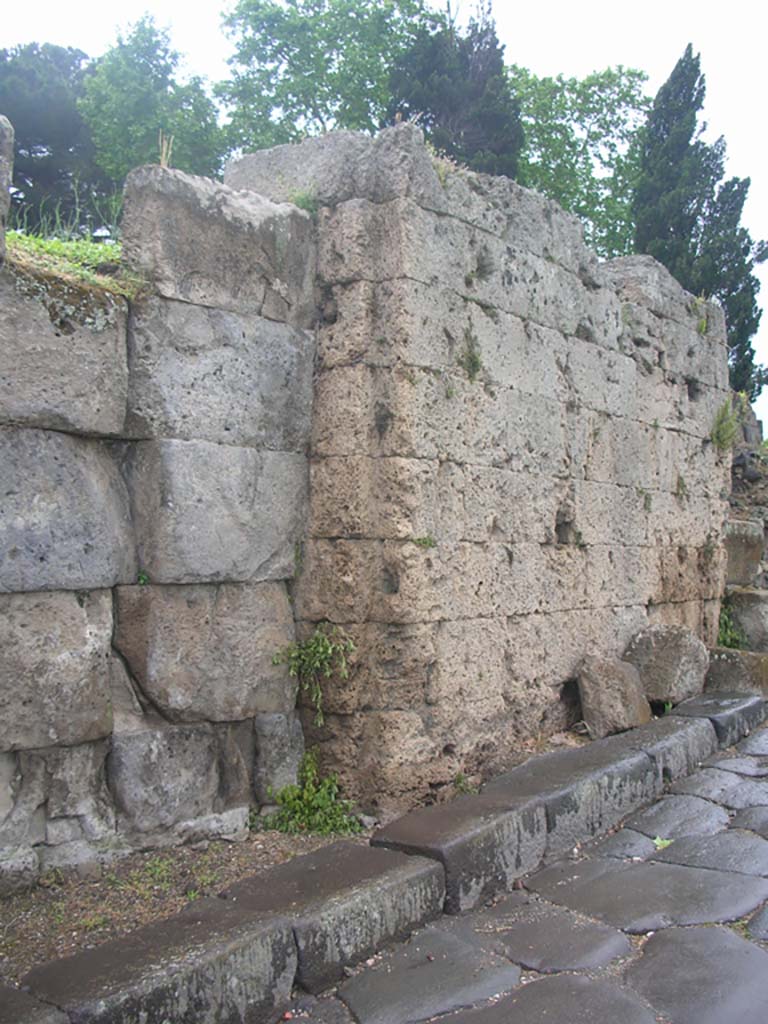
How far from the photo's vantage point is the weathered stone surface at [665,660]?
6.55 metres

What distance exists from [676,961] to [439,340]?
2.97m

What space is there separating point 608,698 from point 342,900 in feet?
9.81

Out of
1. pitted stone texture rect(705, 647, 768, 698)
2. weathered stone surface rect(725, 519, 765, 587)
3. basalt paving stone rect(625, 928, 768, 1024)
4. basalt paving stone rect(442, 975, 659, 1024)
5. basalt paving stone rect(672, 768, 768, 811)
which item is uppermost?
weathered stone surface rect(725, 519, 765, 587)

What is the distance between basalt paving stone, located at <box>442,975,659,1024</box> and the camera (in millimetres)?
3004

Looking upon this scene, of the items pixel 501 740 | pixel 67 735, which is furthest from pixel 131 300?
pixel 501 740

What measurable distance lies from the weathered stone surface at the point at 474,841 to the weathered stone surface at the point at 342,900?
80mm

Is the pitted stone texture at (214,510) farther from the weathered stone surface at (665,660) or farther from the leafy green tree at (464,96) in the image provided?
the leafy green tree at (464,96)

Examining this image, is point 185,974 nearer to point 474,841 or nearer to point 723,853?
point 474,841

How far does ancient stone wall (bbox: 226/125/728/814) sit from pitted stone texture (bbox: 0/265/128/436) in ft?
3.79

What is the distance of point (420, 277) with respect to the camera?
4762mm

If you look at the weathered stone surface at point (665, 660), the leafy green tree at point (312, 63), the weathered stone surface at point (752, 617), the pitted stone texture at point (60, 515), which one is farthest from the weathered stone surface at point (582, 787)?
the leafy green tree at point (312, 63)

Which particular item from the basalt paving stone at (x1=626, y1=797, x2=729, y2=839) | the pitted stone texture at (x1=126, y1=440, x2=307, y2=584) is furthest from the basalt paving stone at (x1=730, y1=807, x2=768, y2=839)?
the pitted stone texture at (x1=126, y1=440, x2=307, y2=584)

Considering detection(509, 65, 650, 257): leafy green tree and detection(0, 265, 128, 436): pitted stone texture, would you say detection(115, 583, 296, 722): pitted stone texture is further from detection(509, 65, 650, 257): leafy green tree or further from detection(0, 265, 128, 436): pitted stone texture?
detection(509, 65, 650, 257): leafy green tree

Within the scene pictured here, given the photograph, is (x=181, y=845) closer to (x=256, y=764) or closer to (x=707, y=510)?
(x=256, y=764)
